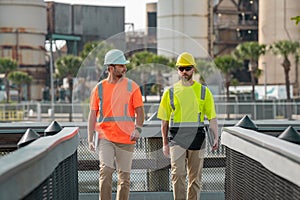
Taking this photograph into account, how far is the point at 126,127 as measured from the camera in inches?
311

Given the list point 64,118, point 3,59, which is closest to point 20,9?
point 3,59

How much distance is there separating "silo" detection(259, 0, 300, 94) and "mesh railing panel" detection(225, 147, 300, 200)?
8274cm

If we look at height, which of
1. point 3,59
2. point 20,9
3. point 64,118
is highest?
point 20,9

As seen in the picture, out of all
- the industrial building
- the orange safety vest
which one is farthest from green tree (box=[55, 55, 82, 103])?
the orange safety vest

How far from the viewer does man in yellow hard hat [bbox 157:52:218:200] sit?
792cm

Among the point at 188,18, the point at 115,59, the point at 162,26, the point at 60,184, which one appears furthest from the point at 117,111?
the point at 162,26

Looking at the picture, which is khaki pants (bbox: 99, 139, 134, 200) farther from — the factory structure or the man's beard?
the factory structure

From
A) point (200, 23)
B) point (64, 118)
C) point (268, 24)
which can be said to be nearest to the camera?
point (64, 118)

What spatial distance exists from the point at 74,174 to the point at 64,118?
4887 centimetres

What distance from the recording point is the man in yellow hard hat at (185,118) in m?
7.92

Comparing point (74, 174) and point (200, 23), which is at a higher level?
point (200, 23)

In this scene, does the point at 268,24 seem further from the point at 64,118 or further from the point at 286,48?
the point at 64,118

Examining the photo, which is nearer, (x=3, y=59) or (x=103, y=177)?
(x=103, y=177)

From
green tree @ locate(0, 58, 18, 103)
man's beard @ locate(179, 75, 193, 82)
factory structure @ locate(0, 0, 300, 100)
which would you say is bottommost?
man's beard @ locate(179, 75, 193, 82)
